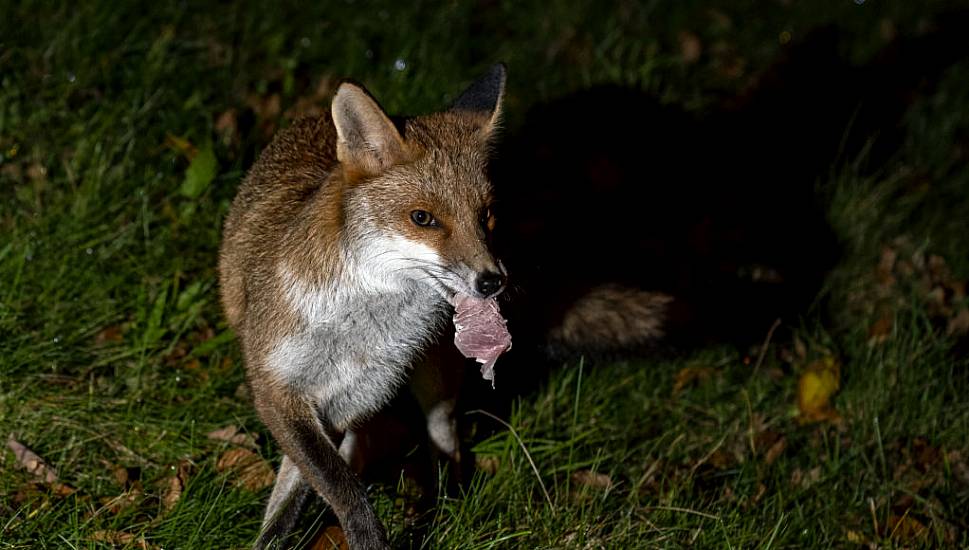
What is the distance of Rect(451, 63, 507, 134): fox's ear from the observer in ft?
13.8

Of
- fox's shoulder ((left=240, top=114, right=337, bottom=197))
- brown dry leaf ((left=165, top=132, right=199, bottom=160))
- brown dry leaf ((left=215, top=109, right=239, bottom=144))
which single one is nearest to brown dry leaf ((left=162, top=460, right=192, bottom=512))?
fox's shoulder ((left=240, top=114, right=337, bottom=197))

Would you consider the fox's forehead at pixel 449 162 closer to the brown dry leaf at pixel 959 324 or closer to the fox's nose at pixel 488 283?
the fox's nose at pixel 488 283

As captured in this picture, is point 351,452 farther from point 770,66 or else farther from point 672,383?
point 770,66

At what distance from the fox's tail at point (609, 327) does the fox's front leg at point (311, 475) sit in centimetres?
140

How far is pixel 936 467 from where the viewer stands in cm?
553

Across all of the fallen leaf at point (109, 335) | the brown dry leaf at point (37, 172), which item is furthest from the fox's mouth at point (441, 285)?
the brown dry leaf at point (37, 172)

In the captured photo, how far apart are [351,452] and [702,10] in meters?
5.66

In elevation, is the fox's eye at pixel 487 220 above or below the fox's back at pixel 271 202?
above

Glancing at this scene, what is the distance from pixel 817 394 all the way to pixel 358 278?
10.0 feet

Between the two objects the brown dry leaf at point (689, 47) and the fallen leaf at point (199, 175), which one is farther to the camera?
the brown dry leaf at point (689, 47)

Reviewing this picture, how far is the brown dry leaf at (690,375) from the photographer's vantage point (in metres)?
5.83

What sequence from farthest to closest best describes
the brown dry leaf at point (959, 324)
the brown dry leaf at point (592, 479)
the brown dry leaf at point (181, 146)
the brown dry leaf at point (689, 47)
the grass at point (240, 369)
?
the brown dry leaf at point (689, 47) → the brown dry leaf at point (959, 324) → the brown dry leaf at point (181, 146) → the brown dry leaf at point (592, 479) → the grass at point (240, 369)

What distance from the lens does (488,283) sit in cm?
356

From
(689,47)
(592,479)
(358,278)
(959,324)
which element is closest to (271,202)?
(358,278)
